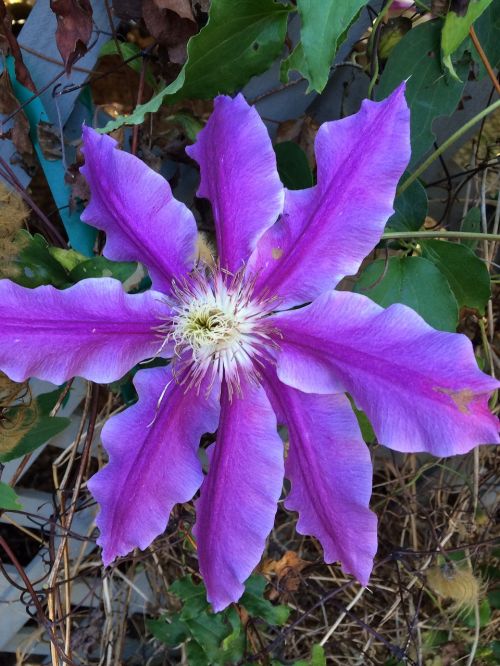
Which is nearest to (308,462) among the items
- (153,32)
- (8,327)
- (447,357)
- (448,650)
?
(447,357)

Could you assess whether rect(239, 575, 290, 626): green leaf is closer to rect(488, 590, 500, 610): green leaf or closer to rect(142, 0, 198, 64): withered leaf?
rect(488, 590, 500, 610): green leaf

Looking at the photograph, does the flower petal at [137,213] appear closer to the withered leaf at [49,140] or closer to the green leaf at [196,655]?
the withered leaf at [49,140]

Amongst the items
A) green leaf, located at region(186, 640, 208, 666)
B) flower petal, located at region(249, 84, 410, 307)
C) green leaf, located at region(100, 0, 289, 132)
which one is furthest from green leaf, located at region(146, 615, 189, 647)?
green leaf, located at region(100, 0, 289, 132)

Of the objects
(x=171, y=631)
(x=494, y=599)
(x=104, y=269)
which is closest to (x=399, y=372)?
(x=104, y=269)

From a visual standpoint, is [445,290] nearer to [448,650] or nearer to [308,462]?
[308,462]

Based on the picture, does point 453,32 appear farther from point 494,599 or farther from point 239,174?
point 494,599

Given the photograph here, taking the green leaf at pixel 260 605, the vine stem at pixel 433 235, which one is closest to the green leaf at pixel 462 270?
the vine stem at pixel 433 235
